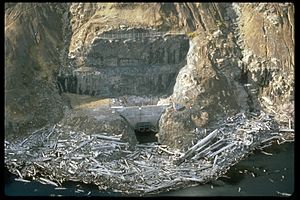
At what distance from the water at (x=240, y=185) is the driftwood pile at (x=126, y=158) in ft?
0.64

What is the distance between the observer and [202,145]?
13.1 metres

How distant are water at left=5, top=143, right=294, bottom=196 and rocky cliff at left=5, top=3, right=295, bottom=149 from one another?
5.96 ft

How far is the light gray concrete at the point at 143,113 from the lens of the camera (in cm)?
1416

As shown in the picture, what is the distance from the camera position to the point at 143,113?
1422 cm

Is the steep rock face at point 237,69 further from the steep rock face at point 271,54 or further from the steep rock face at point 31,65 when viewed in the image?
the steep rock face at point 31,65

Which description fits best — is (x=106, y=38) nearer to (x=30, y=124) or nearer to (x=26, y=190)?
(x=30, y=124)

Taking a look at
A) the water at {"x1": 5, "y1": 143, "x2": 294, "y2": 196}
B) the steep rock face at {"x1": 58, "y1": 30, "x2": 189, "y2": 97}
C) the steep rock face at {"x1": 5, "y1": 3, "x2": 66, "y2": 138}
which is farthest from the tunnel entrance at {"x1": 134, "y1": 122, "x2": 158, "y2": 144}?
the water at {"x1": 5, "y1": 143, "x2": 294, "y2": 196}

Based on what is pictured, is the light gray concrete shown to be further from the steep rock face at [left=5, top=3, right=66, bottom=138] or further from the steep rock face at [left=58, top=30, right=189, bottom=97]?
the steep rock face at [left=5, top=3, right=66, bottom=138]

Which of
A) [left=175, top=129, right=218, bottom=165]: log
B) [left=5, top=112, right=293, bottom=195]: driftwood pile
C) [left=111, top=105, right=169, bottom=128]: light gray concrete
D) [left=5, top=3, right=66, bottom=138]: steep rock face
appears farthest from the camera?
[left=111, top=105, right=169, bottom=128]: light gray concrete

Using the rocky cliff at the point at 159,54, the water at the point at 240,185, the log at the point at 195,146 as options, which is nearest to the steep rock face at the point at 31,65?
the rocky cliff at the point at 159,54

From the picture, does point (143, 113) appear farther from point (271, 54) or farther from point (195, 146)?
point (271, 54)

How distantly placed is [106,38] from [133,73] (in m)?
1.35

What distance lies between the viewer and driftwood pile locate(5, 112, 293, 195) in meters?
12.1
